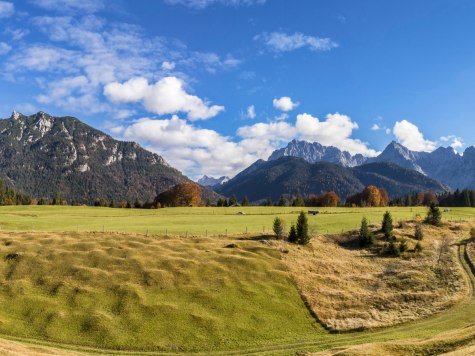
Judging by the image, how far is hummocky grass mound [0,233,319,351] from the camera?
5338 centimetres

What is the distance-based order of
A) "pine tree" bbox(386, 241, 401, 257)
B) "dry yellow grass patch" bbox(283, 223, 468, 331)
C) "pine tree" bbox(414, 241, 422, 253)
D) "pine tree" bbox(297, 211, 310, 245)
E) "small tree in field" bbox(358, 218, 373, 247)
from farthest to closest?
"small tree in field" bbox(358, 218, 373, 247), "pine tree" bbox(414, 241, 422, 253), "pine tree" bbox(386, 241, 401, 257), "pine tree" bbox(297, 211, 310, 245), "dry yellow grass patch" bbox(283, 223, 468, 331)

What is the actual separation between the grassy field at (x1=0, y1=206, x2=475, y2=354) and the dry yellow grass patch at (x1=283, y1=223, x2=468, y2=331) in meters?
0.52

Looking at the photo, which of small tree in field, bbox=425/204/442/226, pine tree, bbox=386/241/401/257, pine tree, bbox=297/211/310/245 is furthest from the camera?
small tree in field, bbox=425/204/442/226

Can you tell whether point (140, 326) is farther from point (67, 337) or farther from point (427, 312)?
point (427, 312)

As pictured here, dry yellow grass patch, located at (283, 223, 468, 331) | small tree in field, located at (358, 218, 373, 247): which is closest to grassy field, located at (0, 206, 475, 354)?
dry yellow grass patch, located at (283, 223, 468, 331)

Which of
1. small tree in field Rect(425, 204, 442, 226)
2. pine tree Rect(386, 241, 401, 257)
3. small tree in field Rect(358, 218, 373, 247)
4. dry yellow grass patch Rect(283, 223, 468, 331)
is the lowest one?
dry yellow grass patch Rect(283, 223, 468, 331)

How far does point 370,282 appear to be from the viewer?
7425cm

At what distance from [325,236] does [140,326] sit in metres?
56.2

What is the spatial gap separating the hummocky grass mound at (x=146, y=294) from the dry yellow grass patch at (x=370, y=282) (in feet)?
13.7

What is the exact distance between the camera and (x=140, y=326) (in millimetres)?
54906

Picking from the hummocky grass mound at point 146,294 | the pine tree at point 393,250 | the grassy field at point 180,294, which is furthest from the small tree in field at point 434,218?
the hummocky grass mound at point 146,294

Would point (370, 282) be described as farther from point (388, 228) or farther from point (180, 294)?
point (180, 294)

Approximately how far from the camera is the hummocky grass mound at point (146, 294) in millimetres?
53375

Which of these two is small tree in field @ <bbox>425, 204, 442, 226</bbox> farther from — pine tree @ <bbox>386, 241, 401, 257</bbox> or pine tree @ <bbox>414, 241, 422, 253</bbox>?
pine tree @ <bbox>386, 241, 401, 257</bbox>
